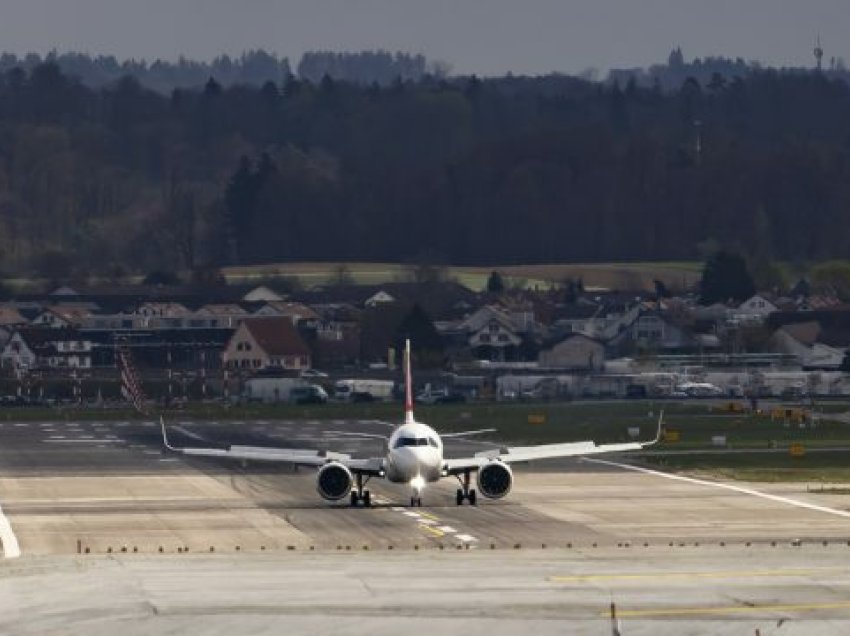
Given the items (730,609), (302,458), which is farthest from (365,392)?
(730,609)

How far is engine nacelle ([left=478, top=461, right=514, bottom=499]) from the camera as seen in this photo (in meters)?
90.2

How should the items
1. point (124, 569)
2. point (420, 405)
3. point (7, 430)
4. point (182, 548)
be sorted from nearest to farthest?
1. point (124, 569)
2. point (182, 548)
3. point (7, 430)
4. point (420, 405)

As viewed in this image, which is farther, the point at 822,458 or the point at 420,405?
the point at 420,405

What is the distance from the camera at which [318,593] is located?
6512 centimetres

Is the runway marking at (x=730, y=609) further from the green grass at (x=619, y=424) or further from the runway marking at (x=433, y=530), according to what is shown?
the green grass at (x=619, y=424)

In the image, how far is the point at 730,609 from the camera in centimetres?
6222

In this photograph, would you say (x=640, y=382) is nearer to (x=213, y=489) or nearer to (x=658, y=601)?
(x=213, y=489)

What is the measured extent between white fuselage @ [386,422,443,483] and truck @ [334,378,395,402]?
105 metres

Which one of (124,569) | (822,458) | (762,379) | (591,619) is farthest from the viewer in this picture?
(762,379)

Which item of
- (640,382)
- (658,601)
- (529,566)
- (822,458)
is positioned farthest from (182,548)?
(640,382)

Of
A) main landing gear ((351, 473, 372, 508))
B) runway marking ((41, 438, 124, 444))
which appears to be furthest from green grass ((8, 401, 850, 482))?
main landing gear ((351, 473, 372, 508))

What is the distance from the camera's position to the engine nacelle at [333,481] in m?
89.6

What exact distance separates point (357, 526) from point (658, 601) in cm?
2174

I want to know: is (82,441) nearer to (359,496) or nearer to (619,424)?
(619,424)
